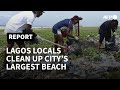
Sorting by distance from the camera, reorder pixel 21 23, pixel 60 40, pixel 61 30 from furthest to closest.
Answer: pixel 61 30
pixel 60 40
pixel 21 23

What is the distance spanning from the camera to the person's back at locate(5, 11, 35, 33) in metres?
12.0

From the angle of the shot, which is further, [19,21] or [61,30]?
[61,30]

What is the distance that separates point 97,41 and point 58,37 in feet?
3.28

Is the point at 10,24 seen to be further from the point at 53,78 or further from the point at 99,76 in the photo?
the point at 99,76

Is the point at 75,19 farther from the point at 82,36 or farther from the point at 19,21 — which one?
Answer: the point at 19,21

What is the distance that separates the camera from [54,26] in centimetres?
1219

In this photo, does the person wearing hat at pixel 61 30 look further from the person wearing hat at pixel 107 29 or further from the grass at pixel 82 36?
the person wearing hat at pixel 107 29

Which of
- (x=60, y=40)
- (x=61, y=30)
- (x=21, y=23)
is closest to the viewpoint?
(x=21, y=23)

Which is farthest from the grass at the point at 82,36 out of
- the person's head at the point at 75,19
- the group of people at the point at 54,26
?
the person's head at the point at 75,19

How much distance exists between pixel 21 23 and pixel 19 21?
0.23 ft

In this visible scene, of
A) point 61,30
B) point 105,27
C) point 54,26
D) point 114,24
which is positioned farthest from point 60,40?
point 114,24

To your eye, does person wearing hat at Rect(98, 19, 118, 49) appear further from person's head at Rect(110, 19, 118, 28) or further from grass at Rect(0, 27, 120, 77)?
grass at Rect(0, 27, 120, 77)
